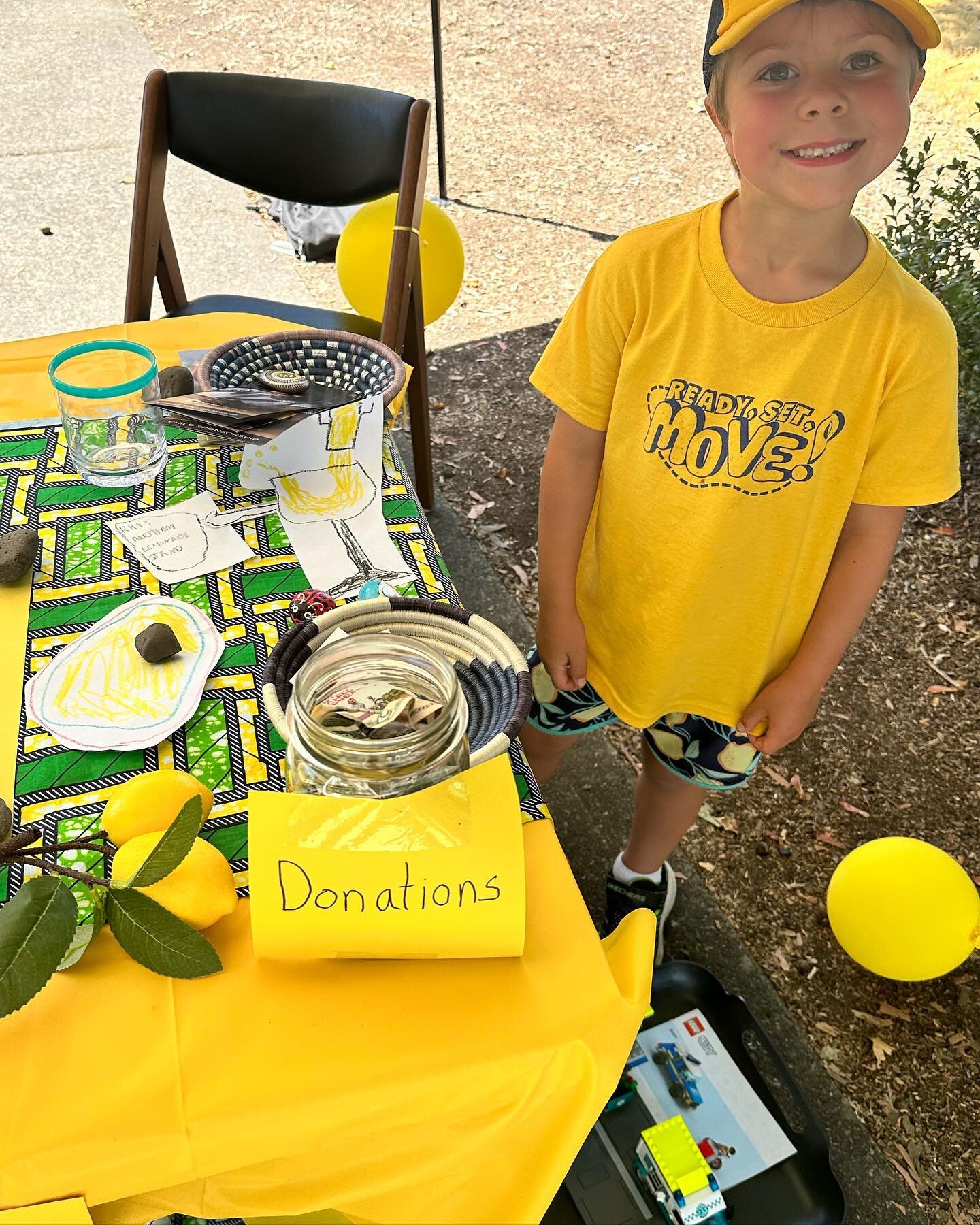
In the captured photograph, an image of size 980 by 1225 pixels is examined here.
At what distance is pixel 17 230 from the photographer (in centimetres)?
421

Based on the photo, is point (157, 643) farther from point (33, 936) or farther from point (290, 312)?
point (290, 312)

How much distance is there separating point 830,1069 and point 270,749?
129 cm

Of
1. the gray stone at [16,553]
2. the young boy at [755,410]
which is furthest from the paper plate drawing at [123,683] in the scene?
the young boy at [755,410]

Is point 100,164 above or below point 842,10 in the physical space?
below

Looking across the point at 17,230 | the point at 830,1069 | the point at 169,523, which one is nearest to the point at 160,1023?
the point at 169,523

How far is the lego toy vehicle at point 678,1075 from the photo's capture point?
1.46m

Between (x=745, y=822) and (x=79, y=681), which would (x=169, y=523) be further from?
(x=745, y=822)

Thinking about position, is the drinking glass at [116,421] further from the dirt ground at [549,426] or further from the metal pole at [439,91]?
the metal pole at [439,91]

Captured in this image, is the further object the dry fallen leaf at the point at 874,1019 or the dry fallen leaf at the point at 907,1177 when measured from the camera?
the dry fallen leaf at the point at 874,1019

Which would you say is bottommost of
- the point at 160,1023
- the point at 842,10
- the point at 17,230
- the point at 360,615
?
the point at 17,230

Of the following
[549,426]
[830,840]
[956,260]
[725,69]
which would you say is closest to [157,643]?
[725,69]

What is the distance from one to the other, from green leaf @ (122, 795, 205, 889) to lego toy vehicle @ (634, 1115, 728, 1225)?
0.90m

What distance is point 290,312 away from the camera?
2217 millimetres

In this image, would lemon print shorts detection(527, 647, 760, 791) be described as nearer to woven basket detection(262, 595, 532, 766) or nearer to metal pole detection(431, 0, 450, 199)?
woven basket detection(262, 595, 532, 766)
